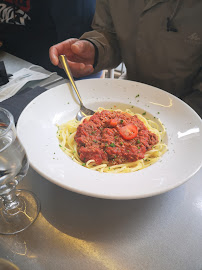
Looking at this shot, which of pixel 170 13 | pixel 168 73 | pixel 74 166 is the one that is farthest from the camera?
pixel 168 73

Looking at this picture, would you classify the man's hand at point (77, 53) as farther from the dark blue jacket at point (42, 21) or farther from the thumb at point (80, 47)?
the dark blue jacket at point (42, 21)

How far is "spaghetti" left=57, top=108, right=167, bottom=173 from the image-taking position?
1306 mm

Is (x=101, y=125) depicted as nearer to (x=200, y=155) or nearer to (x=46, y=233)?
(x=200, y=155)

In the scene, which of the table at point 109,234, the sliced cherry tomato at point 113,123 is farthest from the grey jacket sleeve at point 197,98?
the table at point 109,234

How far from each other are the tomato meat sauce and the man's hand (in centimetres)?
57

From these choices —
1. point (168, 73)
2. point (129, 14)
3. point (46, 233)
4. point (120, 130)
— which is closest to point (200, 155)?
point (120, 130)

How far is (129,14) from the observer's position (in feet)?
6.66

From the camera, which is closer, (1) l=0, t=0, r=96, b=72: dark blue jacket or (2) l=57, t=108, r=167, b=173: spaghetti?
(2) l=57, t=108, r=167, b=173: spaghetti

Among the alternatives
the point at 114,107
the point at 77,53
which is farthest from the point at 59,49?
the point at 114,107

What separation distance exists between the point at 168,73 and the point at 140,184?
1303 mm

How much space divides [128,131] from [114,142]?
0.12 metres

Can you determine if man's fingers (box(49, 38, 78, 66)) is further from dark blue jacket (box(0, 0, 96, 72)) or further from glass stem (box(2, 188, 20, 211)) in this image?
dark blue jacket (box(0, 0, 96, 72))

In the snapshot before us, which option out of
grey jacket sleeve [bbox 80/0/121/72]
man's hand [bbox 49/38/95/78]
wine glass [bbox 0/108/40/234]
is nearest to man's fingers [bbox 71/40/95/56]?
man's hand [bbox 49/38/95/78]

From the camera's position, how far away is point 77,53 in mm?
1932
